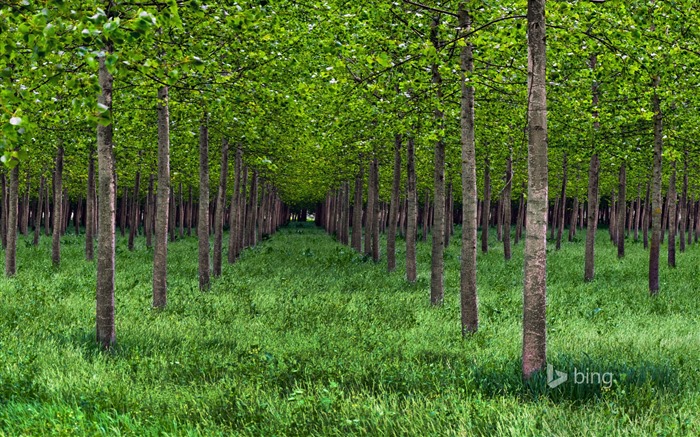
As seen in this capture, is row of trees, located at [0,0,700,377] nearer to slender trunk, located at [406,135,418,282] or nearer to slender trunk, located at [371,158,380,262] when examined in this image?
slender trunk, located at [406,135,418,282]

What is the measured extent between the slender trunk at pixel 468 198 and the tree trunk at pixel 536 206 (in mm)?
3510

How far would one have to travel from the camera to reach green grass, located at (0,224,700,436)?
5.23 m

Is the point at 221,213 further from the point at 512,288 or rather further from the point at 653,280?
the point at 653,280

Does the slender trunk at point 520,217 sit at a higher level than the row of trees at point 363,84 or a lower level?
lower

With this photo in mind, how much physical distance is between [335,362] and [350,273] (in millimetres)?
11542

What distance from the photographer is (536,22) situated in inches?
239

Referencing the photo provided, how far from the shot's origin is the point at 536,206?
19.8ft

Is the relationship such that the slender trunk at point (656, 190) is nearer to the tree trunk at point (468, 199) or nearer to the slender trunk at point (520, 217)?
the tree trunk at point (468, 199)

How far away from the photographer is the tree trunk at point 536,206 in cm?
604

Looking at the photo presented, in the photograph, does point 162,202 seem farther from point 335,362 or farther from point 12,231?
point 12,231

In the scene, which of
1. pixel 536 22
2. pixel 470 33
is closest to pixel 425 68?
pixel 470 33

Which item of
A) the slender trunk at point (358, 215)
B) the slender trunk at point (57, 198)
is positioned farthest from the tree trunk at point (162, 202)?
the slender trunk at point (358, 215)

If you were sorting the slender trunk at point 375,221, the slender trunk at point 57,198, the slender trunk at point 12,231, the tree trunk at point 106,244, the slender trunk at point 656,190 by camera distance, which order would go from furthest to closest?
the slender trunk at point 375,221
the slender trunk at point 57,198
the slender trunk at point 12,231
the slender trunk at point 656,190
the tree trunk at point 106,244

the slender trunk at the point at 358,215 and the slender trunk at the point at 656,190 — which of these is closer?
the slender trunk at the point at 656,190
